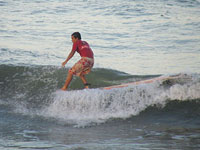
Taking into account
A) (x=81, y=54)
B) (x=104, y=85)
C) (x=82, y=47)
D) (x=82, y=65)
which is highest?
(x=82, y=47)

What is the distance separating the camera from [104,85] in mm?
11617

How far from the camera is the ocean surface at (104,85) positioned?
7.45 metres

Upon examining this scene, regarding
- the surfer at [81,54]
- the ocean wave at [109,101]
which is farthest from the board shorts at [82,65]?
the ocean wave at [109,101]

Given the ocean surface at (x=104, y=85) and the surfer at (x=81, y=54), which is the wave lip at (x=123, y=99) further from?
the surfer at (x=81, y=54)

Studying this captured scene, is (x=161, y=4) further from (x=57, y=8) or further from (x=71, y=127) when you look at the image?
(x=71, y=127)

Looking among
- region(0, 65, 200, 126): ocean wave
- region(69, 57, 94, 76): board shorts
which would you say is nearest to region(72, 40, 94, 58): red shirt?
region(69, 57, 94, 76): board shorts

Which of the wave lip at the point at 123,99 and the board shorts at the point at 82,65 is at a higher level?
the board shorts at the point at 82,65

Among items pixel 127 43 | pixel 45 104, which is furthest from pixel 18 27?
pixel 45 104

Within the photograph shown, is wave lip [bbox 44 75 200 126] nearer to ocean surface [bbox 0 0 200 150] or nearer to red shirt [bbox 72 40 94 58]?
ocean surface [bbox 0 0 200 150]

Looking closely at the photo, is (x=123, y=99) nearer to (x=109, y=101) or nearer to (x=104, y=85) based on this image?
(x=109, y=101)

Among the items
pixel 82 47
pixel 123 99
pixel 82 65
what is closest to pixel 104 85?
pixel 82 65

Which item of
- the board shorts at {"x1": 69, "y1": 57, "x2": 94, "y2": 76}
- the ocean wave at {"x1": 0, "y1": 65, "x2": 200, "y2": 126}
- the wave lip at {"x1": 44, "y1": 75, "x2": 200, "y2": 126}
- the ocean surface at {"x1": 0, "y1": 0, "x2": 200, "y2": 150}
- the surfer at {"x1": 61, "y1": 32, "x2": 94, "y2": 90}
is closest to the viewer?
the ocean surface at {"x1": 0, "y1": 0, "x2": 200, "y2": 150}

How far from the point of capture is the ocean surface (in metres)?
7.45

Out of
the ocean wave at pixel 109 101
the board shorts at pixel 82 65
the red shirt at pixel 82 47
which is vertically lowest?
the ocean wave at pixel 109 101
